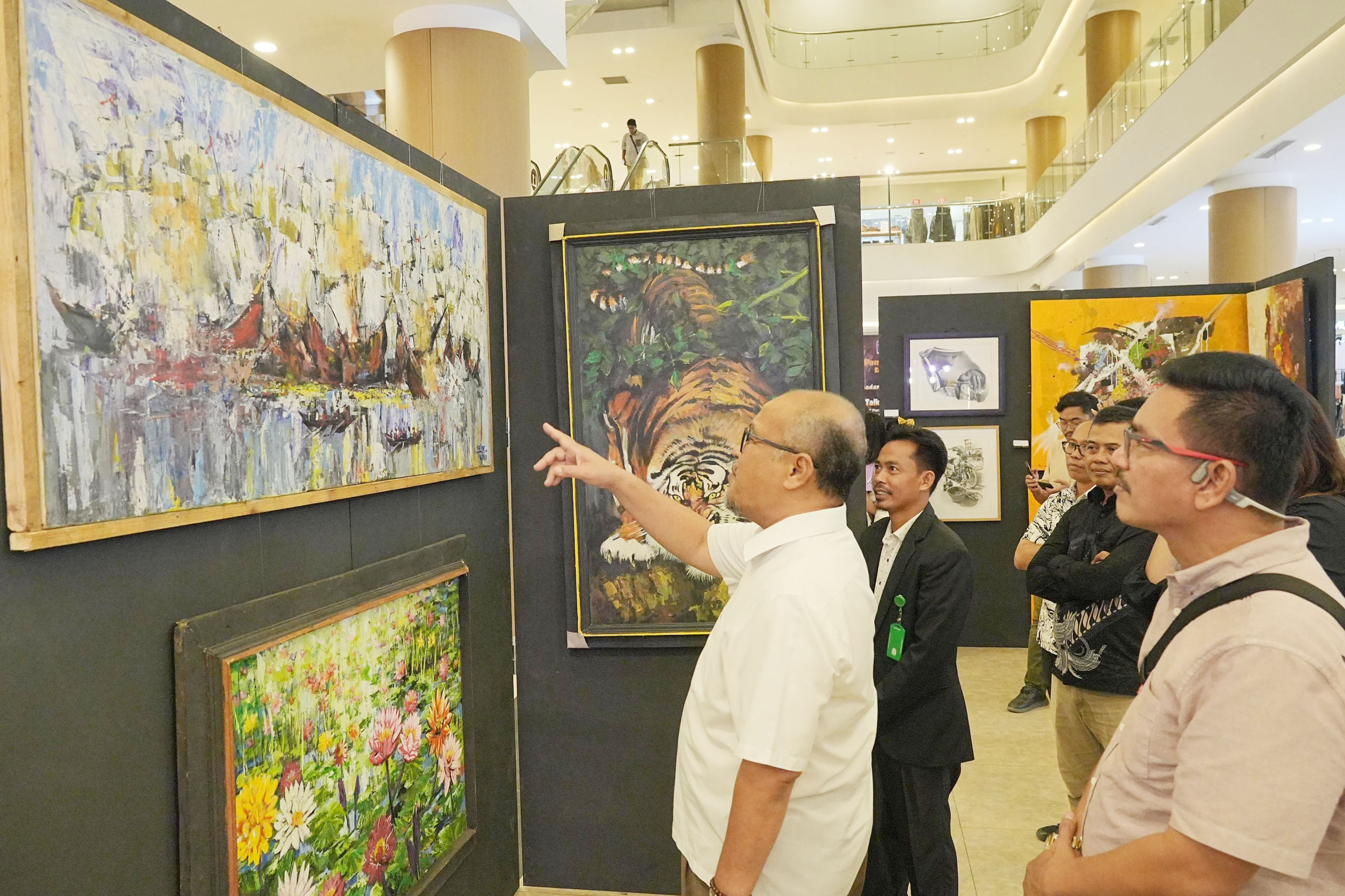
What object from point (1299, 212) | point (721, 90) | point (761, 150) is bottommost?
point (1299, 212)

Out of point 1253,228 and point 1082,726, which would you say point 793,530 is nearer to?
point 1082,726

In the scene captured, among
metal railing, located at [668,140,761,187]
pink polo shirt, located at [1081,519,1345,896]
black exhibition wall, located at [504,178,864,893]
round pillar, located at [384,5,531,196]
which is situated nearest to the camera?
pink polo shirt, located at [1081,519,1345,896]

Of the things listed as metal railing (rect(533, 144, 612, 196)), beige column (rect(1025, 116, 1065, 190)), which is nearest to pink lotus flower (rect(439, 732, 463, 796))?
metal railing (rect(533, 144, 612, 196))

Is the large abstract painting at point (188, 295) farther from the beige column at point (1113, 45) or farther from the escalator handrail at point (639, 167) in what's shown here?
the beige column at point (1113, 45)

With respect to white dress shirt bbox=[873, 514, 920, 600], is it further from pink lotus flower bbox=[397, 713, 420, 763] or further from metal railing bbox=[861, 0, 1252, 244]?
metal railing bbox=[861, 0, 1252, 244]

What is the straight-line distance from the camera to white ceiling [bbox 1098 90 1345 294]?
29.9ft

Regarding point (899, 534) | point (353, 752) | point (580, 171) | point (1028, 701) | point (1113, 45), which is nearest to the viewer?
point (353, 752)

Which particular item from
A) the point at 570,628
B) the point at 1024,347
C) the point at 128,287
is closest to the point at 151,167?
the point at 128,287

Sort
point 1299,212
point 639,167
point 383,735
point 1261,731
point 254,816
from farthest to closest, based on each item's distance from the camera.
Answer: point 1299,212, point 639,167, point 383,735, point 254,816, point 1261,731

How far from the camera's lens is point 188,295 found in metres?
1.82

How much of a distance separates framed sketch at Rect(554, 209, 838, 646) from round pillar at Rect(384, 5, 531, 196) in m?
3.01

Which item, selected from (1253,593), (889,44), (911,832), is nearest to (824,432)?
(1253,593)

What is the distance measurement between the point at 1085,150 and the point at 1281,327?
10232 millimetres

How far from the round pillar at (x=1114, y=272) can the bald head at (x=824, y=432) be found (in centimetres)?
1703
